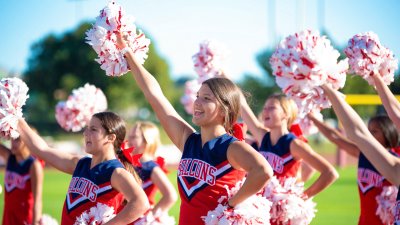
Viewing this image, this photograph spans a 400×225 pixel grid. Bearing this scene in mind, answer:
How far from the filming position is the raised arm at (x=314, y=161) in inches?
199

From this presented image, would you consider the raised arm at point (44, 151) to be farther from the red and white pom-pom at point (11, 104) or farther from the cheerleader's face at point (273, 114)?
the cheerleader's face at point (273, 114)

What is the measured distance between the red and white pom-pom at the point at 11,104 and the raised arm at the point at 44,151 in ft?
0.35

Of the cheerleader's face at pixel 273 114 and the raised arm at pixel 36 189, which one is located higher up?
the cheerleader's face at pixel 273 114

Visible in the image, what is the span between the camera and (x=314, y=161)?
5102mm

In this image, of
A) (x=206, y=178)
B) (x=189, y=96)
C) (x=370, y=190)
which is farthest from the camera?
(x=189, y=96)

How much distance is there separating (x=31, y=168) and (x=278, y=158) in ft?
7.48

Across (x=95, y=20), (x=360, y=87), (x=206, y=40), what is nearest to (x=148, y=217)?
(x=206, y=40)

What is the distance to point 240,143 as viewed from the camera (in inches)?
125

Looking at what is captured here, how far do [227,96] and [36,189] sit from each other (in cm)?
298

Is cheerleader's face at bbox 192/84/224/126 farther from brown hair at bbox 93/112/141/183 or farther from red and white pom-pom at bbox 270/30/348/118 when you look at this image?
brown hair at bbox 93/112/141/183

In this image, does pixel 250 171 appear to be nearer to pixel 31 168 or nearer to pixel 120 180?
pixel 120 180

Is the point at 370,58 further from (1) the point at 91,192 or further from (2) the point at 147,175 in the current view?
(2) the point at 147,175

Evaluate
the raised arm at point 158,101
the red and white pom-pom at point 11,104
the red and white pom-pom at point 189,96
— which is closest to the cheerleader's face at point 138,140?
the red and white pom-pom at point 189,96

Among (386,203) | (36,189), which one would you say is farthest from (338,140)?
(36,189)
